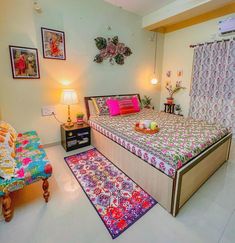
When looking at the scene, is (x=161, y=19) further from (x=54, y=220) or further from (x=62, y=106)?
(x=54, y=220)

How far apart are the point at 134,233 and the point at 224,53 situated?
3762mm

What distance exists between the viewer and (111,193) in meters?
1.85

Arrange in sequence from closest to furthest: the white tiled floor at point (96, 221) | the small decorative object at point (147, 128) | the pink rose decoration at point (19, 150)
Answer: the white tiled floor at point (96, 221) → the pink rose decoration at point (19, 150) → the small decorative object at point (147, 128)

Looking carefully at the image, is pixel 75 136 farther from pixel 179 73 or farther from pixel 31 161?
pixel 179 73

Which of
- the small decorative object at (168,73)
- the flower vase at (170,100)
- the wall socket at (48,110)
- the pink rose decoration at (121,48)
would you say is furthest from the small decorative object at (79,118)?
the small decorative object at (168,73)

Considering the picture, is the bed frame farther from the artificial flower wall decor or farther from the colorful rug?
the artificial flower wall decor

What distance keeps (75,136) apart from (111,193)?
1.42 meters

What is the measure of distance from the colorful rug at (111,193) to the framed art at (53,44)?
191 cm

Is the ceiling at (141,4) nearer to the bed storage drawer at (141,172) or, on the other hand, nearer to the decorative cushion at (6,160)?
the bed storage drawer at (141,172)

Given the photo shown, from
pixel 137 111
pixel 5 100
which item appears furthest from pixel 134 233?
pixel 5 100

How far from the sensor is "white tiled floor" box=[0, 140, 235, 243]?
134cm

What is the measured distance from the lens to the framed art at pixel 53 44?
2.63m

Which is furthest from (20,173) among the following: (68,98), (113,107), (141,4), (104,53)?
(141,4)

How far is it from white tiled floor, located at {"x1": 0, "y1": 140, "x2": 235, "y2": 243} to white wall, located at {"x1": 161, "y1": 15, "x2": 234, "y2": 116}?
286 centimetres
